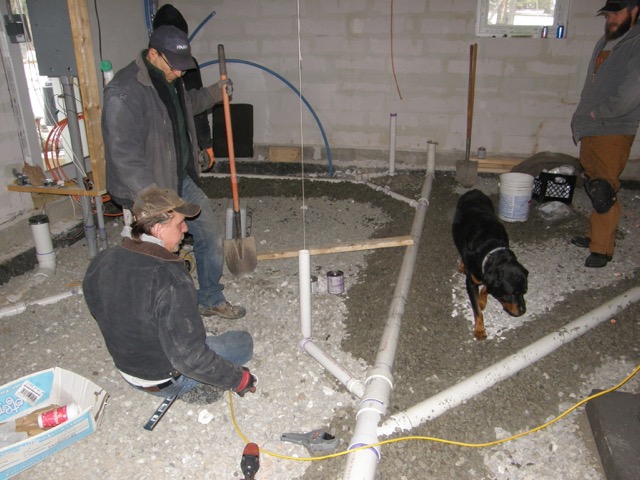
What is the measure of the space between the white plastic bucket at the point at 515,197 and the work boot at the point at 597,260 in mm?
980

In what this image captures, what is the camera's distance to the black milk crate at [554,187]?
17.4 ft

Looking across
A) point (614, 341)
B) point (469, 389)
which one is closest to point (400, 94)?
point (614, 341)

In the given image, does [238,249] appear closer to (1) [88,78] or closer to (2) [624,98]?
(1) [88,78]

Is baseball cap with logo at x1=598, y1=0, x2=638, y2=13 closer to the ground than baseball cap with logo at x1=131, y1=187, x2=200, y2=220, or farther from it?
farther from it

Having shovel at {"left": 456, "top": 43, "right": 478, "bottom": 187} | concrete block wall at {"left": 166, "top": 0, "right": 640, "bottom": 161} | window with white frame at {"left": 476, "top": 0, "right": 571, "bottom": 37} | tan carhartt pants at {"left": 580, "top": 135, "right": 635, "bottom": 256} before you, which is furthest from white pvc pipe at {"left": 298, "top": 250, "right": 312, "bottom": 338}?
window with white frame at {"left": 476, "top": 0, "right": 571, "bottom": 37}

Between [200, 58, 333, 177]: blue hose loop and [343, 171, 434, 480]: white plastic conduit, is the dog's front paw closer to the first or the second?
[343, 171, 434, 480]: white plastic conduit

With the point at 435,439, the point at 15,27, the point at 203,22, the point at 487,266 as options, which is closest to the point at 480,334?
the point at 487,266

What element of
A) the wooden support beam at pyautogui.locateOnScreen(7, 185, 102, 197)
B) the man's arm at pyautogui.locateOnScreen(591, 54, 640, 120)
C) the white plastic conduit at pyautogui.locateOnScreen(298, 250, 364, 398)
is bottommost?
the white plastic conduit at pyautogui.locateOnScreen(298, 250, 364, 398)

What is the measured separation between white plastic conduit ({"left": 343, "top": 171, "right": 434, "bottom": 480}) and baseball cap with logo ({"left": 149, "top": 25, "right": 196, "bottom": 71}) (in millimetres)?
1997

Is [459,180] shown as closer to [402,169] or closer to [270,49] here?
[402,169]

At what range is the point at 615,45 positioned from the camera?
381 cm

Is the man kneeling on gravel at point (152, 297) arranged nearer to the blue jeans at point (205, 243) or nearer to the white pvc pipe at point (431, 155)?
the blue jeans at point (205, 243)

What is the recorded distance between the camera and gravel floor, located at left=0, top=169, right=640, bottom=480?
92.3 inches

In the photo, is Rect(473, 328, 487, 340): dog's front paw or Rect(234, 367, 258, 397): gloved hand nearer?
Rect(234, 367, 258, 397): gloved hand
